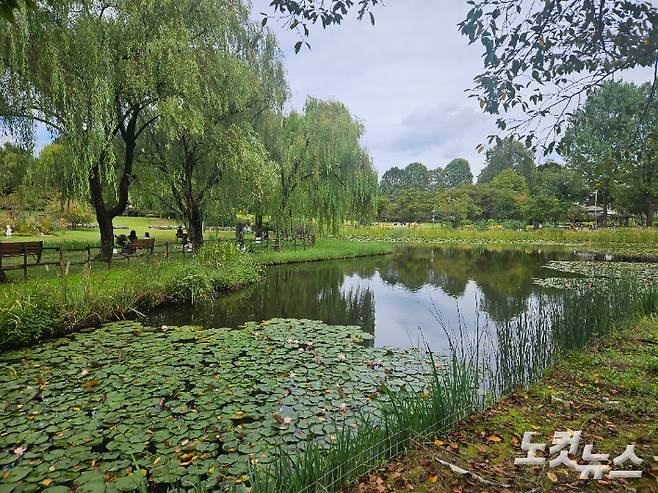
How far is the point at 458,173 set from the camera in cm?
7112

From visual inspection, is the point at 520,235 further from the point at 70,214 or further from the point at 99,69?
the point at 70,214

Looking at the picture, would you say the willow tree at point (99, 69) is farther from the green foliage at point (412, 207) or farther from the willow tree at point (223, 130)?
the green foliage at point (412, 207)

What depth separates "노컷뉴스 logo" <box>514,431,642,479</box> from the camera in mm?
2078

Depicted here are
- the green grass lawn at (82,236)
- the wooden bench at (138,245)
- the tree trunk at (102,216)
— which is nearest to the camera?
the tree trunk at (102,216)

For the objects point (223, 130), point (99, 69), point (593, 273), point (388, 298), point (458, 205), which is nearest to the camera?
point (99, 69)

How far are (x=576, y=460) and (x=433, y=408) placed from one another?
2.85 ft

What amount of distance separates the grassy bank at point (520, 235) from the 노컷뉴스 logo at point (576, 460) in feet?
83.3

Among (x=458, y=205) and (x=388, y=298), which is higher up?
(x=458, y=205)

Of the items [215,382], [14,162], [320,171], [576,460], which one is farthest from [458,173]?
[576,460]

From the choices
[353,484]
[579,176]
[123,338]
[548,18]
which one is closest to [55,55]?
[123,338]

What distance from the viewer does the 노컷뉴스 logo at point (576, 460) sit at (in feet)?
6.82

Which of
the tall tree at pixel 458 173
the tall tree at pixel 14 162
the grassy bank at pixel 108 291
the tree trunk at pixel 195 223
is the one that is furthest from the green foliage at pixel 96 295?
the tall tree at pixel 458 173

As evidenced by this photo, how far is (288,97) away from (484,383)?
12627 mm

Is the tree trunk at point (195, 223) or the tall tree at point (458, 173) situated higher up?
the tall tree at point (458, 173)
